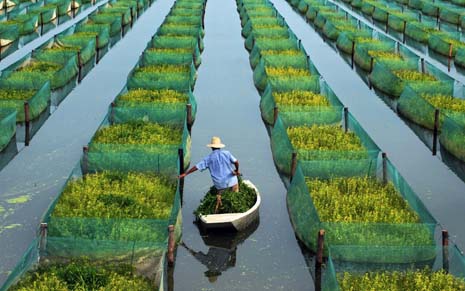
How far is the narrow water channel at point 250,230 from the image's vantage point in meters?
15.7

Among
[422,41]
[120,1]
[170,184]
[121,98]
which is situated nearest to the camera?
[170,184]

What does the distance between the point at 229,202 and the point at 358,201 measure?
142 inches

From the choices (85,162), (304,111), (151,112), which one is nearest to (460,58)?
(304,111)

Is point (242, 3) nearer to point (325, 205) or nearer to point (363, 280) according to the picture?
point (325, 205)

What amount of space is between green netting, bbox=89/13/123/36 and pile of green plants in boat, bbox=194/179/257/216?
30921mm

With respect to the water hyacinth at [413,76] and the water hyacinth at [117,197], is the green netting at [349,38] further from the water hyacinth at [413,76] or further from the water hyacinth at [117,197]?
the water hyacinth at [117,197]

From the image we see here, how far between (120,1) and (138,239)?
4718cm

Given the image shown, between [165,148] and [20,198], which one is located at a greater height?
[165,148]

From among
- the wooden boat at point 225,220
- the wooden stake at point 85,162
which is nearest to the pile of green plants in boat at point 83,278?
the wooden boat at point 225,220

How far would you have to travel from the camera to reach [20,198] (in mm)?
20109

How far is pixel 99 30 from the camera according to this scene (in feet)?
143

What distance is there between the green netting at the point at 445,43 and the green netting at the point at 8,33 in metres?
28.4

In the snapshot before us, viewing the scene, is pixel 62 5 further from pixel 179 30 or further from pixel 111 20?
pixel 179 30

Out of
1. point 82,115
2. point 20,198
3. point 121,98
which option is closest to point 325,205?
point 20,198
